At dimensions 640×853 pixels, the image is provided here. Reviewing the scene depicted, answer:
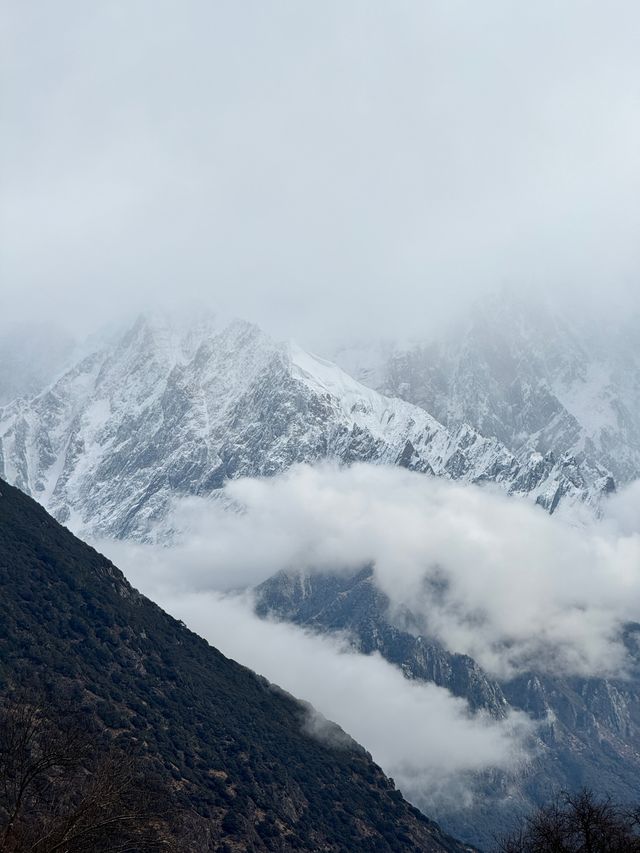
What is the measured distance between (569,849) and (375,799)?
391ft

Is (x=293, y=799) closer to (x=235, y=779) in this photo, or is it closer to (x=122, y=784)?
(x=235, y=779)

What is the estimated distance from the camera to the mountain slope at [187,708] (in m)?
137

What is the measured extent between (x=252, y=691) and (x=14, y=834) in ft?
455

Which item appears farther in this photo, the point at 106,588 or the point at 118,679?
the point at 106,588

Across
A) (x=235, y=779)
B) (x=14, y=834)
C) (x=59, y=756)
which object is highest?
(x=235, y=779)

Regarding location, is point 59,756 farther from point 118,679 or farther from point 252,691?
point 252,691

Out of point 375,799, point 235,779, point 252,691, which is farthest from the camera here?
point 252,691

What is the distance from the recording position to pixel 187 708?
161 metres

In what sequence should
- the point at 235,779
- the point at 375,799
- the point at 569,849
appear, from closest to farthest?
the point at 569,849 < the point at 235,779 < the point at 375,799

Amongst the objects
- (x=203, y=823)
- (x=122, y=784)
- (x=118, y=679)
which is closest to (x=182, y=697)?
(x=118, y=679)

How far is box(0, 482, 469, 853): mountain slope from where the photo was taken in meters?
137

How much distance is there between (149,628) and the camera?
17888cm

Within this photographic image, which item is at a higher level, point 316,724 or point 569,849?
point 316,724

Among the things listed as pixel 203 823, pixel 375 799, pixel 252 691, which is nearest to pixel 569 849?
pixel 203 823
